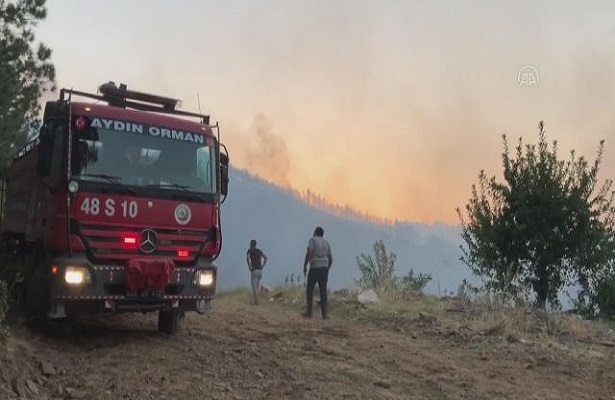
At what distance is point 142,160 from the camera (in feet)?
26.2

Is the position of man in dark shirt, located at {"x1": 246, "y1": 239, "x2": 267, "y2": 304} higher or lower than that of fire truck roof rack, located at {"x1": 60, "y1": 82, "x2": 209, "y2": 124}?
lower

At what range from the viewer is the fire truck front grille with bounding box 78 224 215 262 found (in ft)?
24.6

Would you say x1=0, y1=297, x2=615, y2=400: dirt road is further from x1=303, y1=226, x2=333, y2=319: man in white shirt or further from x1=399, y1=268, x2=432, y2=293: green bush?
A: x1=399, y1=268, x2=432, y2=293: green bush

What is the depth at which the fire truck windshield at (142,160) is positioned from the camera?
7.69 meters

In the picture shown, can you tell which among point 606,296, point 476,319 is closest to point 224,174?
point 476,319

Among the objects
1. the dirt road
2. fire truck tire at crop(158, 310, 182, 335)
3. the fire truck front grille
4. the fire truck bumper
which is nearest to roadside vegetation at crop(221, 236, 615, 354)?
the dirt road

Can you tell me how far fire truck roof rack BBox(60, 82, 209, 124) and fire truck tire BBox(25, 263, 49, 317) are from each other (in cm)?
251

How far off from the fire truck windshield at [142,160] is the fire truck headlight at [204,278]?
42.6 inches

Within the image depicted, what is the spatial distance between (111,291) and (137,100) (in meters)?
3.17

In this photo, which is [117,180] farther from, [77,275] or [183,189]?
[77,275]

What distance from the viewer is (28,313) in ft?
27.0

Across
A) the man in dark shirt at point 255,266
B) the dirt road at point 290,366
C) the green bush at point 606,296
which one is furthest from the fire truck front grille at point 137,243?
Result: the green bush at point 606,296

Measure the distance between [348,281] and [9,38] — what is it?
10381 mm

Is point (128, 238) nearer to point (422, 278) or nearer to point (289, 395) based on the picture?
point (289, 395)
